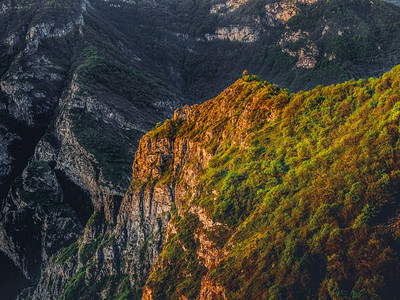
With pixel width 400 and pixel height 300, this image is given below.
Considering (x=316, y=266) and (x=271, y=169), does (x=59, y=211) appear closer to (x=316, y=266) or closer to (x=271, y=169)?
(x=271, y=169)

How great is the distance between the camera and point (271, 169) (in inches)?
1984

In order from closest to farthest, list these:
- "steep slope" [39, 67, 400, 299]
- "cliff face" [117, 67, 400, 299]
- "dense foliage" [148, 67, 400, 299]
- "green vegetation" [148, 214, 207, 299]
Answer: "dense foliage" [148, 67, 400, 299] < "cliff face" [117, 67, 400, 299] < "steep slope" [39, 67, 400, 299] < "green vegetation" [148, 214, 207, 299]

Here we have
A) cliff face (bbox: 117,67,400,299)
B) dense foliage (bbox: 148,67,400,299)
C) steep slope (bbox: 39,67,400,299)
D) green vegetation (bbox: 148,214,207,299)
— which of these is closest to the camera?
dense foliage (bbox: 148,67,400,299)

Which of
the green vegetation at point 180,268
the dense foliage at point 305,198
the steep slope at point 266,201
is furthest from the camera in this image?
the green vegetation at point 180,268

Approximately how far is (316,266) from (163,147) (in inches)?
1757

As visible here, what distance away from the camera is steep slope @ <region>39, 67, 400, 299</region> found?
3569 centimetres

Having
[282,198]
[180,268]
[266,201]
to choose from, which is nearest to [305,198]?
[282,198]

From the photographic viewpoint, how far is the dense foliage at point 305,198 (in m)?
34.9

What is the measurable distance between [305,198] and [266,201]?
5232mm

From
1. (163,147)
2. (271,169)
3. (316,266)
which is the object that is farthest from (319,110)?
(163,147)

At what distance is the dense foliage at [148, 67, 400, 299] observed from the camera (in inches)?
1373

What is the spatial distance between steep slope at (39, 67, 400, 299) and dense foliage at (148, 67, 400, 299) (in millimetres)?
120

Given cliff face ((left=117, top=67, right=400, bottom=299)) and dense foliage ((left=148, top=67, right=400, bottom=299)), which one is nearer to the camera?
dense foliage ((left=148, top=67, right=400, bottom=299))

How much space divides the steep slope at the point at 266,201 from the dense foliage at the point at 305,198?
0.39ft
